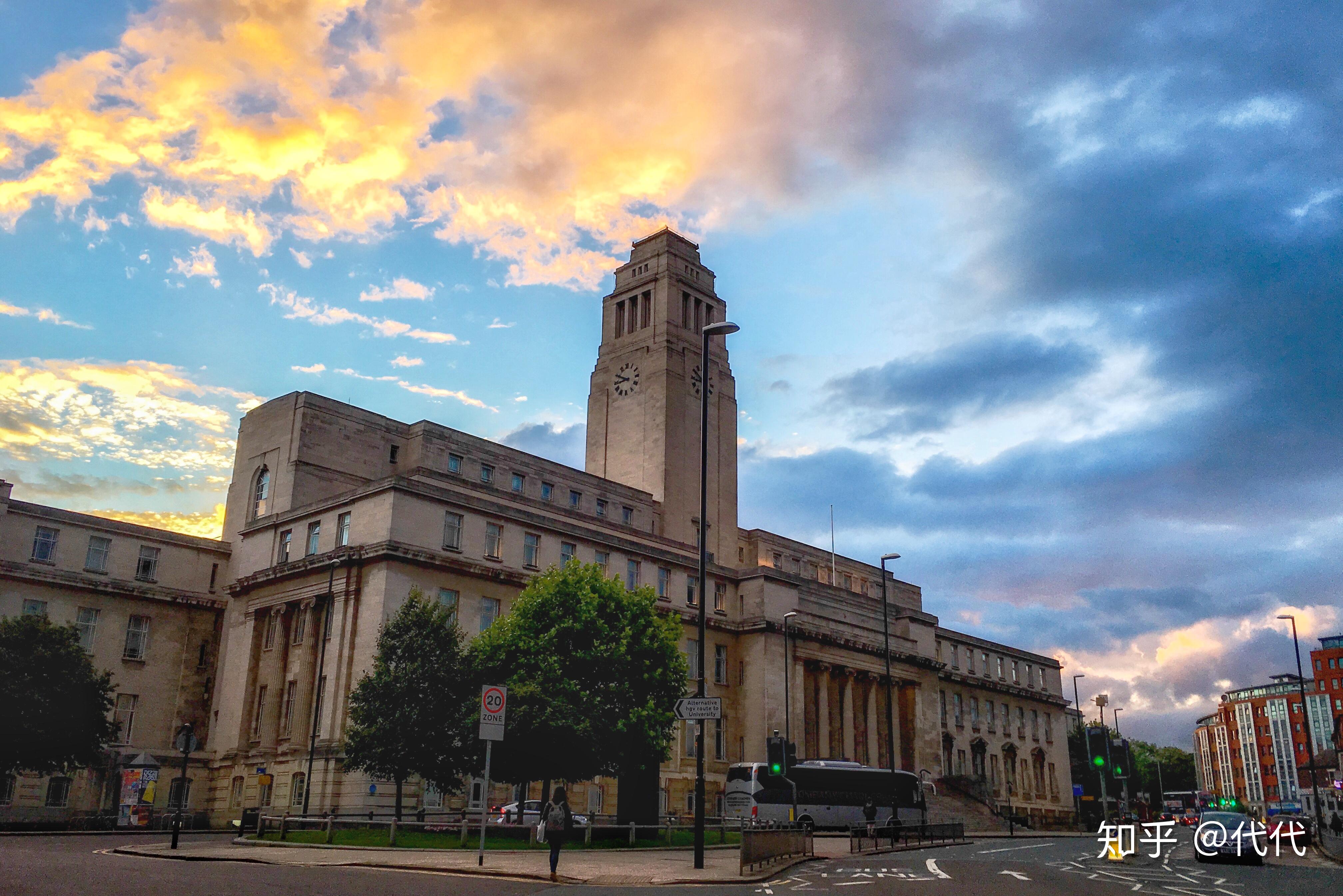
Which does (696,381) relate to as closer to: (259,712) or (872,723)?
(872,723)

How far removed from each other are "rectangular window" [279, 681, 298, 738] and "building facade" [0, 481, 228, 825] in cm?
717

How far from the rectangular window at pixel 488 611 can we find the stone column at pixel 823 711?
91.1ft

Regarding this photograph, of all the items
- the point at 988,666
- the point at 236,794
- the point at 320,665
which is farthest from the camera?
the point at 988,666

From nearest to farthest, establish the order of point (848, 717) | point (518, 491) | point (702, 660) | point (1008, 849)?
point (702, 660)
point (1008, 849)
point (518, 491)
point (848, 717)

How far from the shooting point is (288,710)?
58.7 metres

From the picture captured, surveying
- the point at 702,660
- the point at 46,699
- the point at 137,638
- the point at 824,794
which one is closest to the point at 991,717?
the point at 824,794

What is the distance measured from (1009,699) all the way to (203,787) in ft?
250

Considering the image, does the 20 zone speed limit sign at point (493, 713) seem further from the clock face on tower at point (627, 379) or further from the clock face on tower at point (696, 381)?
the clock face on tower at point (627, 379)

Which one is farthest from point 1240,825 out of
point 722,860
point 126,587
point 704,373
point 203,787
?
point 126,587

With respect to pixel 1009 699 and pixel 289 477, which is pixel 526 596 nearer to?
pixel 289 477

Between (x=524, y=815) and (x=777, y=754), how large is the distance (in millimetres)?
19538

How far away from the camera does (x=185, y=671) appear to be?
211ft

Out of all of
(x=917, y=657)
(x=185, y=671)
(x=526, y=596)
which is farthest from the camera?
(x=917, y=657)

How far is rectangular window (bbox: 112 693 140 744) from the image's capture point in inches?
2367
